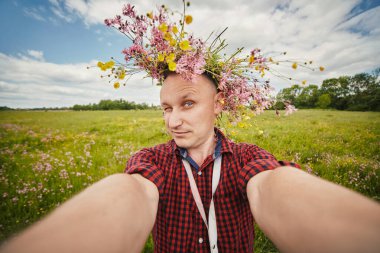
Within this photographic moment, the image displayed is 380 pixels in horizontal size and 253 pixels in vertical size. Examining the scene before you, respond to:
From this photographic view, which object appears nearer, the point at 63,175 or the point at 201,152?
the point at 201,152

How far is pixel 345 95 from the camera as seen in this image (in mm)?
76062

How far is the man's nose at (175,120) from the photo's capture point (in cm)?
204

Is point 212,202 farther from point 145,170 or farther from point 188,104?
point 188,104

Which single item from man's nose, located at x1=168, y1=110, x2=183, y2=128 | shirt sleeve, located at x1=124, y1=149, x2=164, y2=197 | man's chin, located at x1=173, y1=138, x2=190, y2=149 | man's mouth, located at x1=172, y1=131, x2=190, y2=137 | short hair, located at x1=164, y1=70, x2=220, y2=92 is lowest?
shirt sleeve, located at x1=124, y1=149, x2=164, y2=197

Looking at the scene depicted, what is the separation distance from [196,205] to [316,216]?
3.99 feet

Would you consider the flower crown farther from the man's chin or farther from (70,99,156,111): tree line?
(70,99,156,111): tree line

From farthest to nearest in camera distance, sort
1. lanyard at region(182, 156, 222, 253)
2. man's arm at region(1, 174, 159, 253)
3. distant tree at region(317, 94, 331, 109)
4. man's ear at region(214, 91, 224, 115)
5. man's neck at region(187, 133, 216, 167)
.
Result: distant tree at region(317, 94, 331, 109) → man's ear at region(214, 91, 224, 115) → man's neck at region(187, 133, 216, 167) → lanyard at region(182, 156, 222, 253) → man's arm at region(1, 174, 159, 253)

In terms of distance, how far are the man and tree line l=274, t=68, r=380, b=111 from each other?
5914 cm

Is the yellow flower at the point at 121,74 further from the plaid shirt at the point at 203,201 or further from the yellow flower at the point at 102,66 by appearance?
the plaid shirt at the point at 203,201

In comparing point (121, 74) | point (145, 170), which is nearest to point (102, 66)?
point (121, 74)

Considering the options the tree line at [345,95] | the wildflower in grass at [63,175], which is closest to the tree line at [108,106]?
the tree line at [345,95]

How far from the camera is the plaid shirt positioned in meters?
1.83

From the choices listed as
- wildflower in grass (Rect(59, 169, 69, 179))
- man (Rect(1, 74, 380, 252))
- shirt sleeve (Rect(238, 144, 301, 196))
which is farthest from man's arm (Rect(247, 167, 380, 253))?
wildflower in grass (Rect(59, 169, 69, 179))

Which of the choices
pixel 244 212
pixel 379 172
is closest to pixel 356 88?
pixel 379 172
